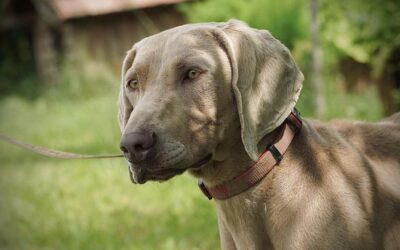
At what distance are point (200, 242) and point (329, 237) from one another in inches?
101

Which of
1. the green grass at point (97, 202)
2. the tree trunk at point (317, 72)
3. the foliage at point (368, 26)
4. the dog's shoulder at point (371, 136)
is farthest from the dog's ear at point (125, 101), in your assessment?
the tree trunk at point (317, 72)

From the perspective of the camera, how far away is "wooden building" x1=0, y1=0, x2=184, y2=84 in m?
19.4

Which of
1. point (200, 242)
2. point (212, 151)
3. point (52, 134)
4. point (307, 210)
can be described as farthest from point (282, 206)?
point (52, 134)

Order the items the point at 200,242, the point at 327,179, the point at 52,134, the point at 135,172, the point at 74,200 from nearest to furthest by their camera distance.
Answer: the point at 135,172 → the point at 327,179 → the point at 200,242 → the point at 74,200 → the point at 52,134

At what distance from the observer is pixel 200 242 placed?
230 inches

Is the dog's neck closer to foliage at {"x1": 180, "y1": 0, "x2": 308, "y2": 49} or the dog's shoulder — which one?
the dog's shoulder

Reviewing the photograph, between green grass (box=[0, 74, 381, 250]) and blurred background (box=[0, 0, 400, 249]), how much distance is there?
18 millimetres

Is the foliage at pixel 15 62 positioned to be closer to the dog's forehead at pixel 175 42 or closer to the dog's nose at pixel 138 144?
the dog's forehead at pixel 175 42

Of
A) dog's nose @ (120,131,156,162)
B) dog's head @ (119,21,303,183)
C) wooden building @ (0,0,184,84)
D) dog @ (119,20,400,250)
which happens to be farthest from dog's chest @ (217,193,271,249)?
wooden building @ (0,0,184,84)

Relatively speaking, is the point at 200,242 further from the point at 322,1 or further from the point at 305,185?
the point at 322,1

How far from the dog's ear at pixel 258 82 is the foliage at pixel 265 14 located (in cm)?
809

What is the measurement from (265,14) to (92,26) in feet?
30.0

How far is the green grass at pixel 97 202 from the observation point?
6.28 metres

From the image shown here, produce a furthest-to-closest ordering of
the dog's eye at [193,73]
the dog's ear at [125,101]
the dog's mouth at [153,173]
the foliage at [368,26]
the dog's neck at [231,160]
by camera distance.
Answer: the foliage at [368,26], the dog's ear at [125,101], the dog's neck at [231,160], the dog's eye at [193,73], the dog's mouth at [153,173]
